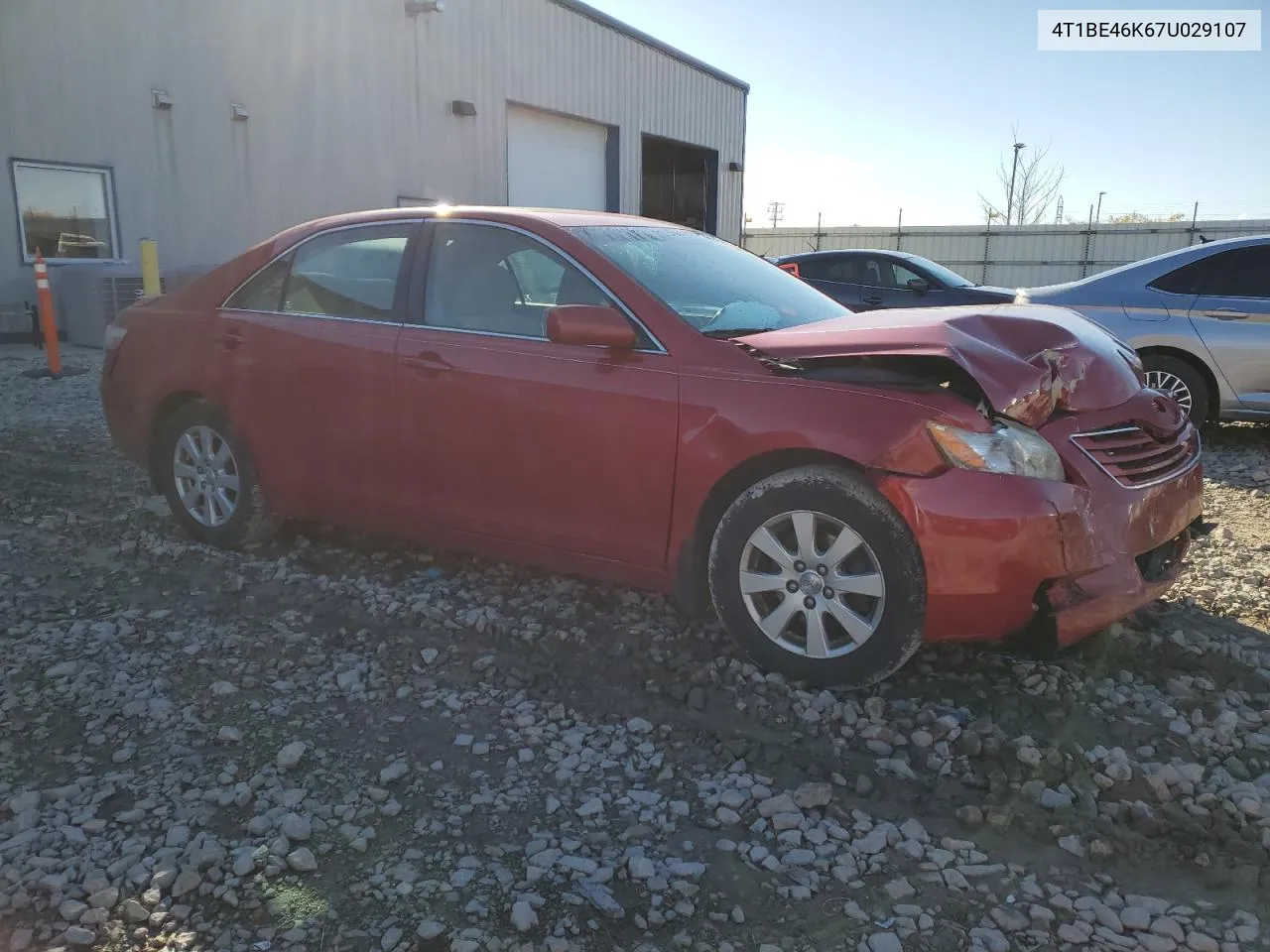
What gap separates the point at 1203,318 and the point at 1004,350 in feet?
16.0

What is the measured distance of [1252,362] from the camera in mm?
6914

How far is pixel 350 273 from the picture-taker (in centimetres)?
439

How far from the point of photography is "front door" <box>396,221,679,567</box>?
3.51 metres

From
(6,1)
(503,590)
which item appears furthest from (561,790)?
(6,1)

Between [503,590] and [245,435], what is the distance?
1.49 m

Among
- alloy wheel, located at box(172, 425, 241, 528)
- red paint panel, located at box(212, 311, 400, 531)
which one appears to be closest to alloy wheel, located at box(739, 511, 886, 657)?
red paint panel, located at box(212, 311, 400, 531)

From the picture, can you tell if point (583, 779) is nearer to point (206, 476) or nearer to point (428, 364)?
point (428, 364)

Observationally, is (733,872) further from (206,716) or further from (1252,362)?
(1252,362)

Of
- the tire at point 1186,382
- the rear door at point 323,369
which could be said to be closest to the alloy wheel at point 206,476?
the rear door at point 323,369

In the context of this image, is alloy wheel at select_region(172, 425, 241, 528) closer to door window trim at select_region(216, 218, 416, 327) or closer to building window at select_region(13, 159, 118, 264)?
door window trim at select_region(216, 218, 416, 327)

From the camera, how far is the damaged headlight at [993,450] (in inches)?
118

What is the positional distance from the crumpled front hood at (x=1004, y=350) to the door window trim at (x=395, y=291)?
158 centimetres

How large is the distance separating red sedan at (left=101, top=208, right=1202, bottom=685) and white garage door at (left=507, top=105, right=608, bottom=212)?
14651 millimetres

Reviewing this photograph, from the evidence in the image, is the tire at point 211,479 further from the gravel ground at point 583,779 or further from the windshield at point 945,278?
the windshield at point 945,278
